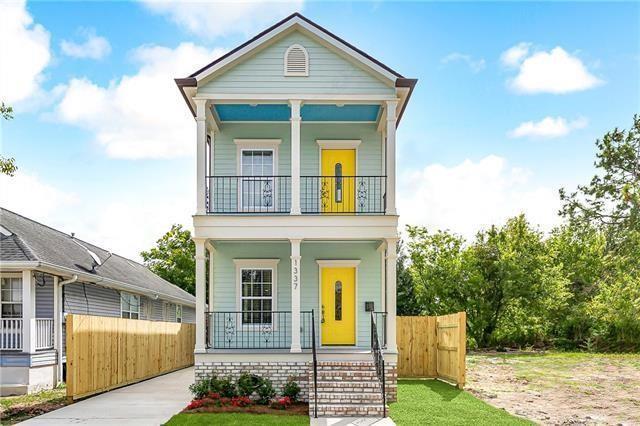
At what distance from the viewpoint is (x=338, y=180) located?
17.6 metres

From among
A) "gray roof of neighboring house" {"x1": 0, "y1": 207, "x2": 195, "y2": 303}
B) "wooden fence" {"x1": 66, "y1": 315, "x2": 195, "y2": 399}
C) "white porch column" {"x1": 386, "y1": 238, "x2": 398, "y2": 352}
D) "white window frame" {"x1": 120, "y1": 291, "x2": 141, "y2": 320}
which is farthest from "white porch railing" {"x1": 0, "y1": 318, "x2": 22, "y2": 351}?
"white porch column" {"x1": 386, "y1": 238, "x2": 398, "y2": 352}

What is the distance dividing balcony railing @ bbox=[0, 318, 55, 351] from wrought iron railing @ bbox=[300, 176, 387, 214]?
24.7 ft

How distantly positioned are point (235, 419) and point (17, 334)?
731 centimetres

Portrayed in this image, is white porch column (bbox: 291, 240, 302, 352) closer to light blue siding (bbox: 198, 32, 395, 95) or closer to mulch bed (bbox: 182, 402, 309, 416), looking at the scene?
mulch bed (bbox: 182, 402, 309, 416)

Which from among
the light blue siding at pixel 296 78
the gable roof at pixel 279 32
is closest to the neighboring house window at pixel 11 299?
the gable roof at pixel 279 32

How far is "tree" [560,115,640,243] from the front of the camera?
24406mm

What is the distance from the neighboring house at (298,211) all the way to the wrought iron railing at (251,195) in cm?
3

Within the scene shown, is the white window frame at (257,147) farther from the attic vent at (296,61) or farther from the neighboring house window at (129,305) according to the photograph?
the neighboring house window at (129,305)

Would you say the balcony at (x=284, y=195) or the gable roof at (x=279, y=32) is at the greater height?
the gable roof at (x=279, y=32)

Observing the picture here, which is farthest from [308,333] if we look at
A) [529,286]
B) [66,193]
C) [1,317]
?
[529,286]

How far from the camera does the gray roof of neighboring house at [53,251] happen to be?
1672cm

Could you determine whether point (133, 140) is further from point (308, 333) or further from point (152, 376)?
point (308, 333)

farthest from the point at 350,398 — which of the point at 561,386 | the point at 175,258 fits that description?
the point at 175,258

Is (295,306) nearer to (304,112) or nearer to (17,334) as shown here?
(304,112)
